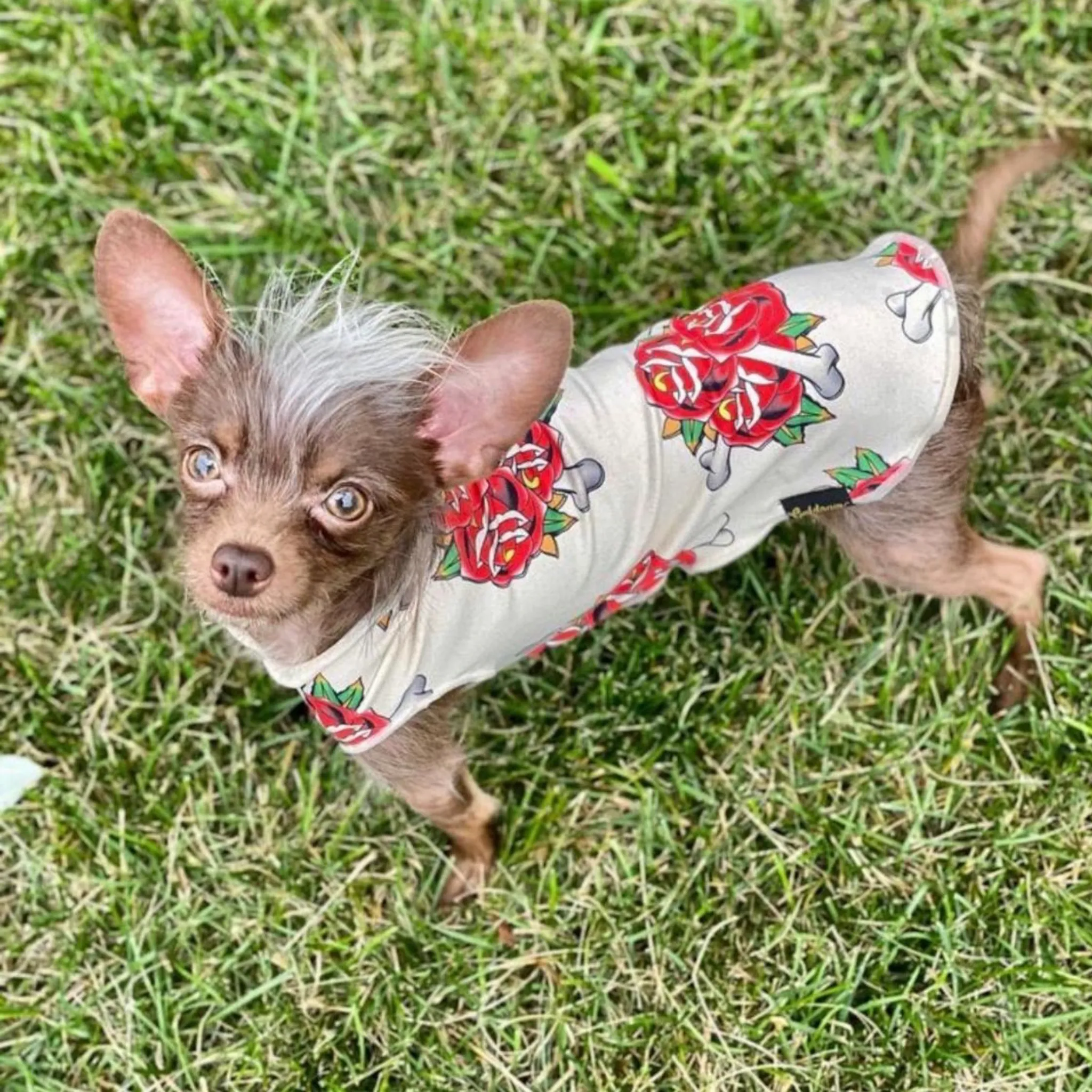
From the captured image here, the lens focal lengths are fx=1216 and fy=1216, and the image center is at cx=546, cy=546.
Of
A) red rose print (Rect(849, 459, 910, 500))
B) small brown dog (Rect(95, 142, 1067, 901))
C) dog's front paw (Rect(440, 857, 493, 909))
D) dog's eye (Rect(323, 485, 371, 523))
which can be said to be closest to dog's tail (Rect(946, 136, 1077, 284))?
small brown dog (Rect(95, 142, 1067, 901))

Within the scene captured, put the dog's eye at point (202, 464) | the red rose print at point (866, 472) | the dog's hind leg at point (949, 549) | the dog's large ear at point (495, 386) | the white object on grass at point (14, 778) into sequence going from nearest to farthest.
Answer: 1. the dog's large ear at point (495, 386)
2. the dog's eye at point (202, 464)
3. the red rose print at point (866, 472)
4. the dog's hind leg at point (949, 549)
5. the white object on grass at point (14, 778)

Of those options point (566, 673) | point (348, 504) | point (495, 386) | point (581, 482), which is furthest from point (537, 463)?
point (566, 673)

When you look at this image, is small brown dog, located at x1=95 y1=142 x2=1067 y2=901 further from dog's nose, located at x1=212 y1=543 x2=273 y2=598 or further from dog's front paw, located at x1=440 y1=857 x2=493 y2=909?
dog's front paw, located at x1=440 y1=857 x2=493 y2=909

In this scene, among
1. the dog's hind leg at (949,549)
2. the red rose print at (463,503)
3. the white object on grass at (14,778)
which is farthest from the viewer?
the white object on grass at (14,778)

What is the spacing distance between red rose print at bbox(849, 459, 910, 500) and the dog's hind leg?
11 centimetres

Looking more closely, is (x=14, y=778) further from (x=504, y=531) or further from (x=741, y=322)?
(x=741, y=322)

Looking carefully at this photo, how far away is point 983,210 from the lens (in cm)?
310

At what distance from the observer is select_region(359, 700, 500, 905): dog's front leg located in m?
2.78

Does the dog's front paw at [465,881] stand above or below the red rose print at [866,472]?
below

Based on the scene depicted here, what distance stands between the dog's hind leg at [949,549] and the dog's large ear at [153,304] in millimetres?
1554

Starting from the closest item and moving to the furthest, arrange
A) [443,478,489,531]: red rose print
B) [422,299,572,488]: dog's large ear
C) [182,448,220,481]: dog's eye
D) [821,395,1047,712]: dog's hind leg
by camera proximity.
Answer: [422,299,572,488]: dog's large ear
[182,448,220,481]: dog's eye
[443,478,489,531]: red rose print
[821,395,1047,712]: dog's hind leg

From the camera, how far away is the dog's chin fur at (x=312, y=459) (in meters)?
2.25

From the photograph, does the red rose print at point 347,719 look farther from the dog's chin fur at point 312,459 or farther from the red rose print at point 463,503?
the red rose print at point 463,503

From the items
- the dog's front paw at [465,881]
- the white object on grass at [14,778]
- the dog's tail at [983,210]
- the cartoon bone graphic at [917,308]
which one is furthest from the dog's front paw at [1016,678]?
the white object on grass at [14,778]
